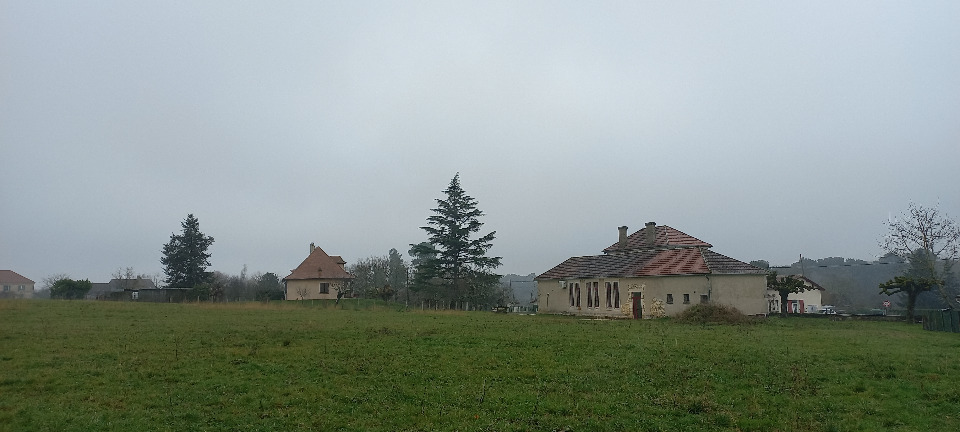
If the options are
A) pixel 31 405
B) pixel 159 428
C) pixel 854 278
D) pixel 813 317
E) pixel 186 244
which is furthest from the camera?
pixel 854 278

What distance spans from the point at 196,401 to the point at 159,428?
170 cm

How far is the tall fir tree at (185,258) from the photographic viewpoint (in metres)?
70.9

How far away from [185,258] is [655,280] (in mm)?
58374

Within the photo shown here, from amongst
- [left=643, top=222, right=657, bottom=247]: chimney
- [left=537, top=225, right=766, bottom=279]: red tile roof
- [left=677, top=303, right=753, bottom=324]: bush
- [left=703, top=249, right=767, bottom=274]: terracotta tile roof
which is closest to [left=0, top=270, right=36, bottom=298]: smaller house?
[left=537, top=225, right=766, bottom=279]: red tile roof

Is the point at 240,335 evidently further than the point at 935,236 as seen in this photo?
No

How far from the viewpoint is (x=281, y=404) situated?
35.7 ft

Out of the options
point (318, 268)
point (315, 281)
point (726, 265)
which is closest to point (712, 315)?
point (726, 265)

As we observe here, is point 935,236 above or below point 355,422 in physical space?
above

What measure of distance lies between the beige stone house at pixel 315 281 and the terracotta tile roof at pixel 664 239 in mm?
33587

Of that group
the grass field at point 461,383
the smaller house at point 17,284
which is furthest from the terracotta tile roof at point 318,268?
the grass field at point 461,383

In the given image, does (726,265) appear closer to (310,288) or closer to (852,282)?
(310,288)

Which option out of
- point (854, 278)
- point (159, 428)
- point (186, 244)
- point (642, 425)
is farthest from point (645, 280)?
point (854, 278)

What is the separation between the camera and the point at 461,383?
41.1 ft

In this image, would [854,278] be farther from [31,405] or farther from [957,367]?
[31,405]
